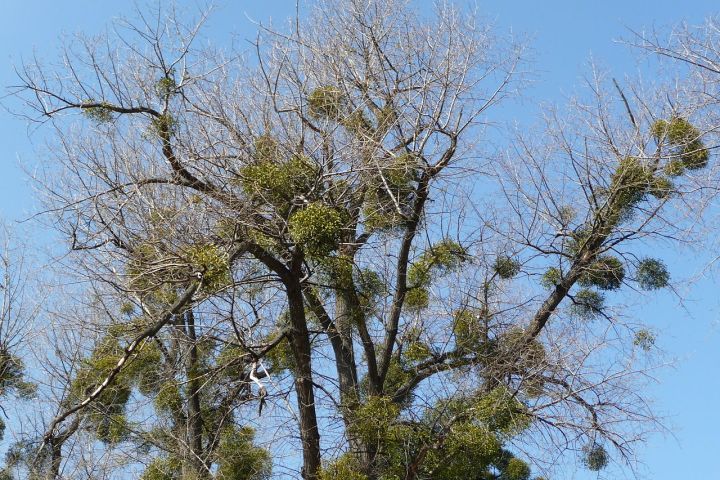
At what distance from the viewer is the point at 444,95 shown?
10.2 meters

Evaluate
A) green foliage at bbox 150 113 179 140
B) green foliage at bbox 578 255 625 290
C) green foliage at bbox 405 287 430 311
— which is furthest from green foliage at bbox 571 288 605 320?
green foliage at bbox 150 113 179 140

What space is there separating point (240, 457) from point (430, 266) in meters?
3.17

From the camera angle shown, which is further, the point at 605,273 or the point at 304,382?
the point at 605,273

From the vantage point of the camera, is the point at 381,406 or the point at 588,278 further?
the point at 588,278

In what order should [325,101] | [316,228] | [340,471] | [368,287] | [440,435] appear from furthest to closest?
[368,287], [325,101], [440,435], [340,471], [316,228]

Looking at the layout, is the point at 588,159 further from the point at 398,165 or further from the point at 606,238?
Answer: the point at 398,165

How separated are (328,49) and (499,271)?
121 inches

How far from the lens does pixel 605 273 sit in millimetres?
10641

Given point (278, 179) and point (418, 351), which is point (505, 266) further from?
point (278, 179)

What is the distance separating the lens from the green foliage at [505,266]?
10.8 metres

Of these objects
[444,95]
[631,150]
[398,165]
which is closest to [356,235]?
[398,165]

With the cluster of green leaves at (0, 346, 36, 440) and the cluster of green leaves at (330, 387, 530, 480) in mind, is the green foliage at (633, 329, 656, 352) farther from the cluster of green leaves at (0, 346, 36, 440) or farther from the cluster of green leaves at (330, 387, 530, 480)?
the cluster of green leaves at (0, 346, 36, 440)

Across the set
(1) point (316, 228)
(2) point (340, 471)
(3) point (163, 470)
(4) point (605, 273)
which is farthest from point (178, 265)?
(4) point (605, 273)

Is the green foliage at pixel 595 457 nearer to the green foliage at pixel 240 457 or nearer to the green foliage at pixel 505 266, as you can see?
the green foliage at pixel 505 266
